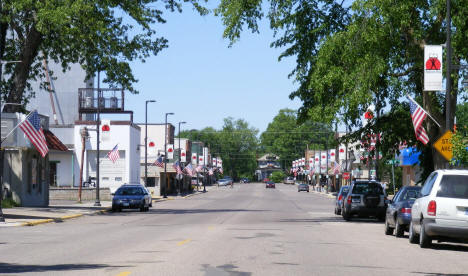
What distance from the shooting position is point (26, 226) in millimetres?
29406

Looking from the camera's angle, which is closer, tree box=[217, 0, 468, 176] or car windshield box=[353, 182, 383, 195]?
tree box=[217, 0, 468, 176]

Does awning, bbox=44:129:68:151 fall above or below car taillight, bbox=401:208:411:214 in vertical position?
above

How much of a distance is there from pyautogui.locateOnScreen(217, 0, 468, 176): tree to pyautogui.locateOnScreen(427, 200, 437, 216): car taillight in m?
9.57

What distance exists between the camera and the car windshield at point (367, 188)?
116 feet

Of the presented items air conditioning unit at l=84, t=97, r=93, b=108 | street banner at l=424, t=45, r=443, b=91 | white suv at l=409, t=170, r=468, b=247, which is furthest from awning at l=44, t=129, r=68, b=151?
air conditioning unit at l=84, t=97, r=93, b=108

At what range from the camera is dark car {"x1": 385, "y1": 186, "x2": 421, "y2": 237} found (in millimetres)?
23406

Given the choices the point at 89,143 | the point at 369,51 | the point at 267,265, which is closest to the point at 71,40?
the point at 369,51

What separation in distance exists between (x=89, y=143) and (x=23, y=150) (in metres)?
37.9

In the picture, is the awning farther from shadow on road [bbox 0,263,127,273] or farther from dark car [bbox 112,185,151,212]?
shadow on road [bbox 0,263,127,273]

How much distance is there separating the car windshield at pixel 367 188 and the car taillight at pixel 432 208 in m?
16.1

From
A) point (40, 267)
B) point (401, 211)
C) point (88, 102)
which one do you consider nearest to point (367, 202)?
point (401, 211)

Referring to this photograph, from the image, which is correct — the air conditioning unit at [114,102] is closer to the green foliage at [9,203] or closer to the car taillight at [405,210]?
the green foliage at [9,203]

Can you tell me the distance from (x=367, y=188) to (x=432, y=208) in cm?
1666

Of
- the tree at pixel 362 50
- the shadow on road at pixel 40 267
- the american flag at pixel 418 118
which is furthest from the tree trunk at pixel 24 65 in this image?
the shadow on road at pixel 40 267
